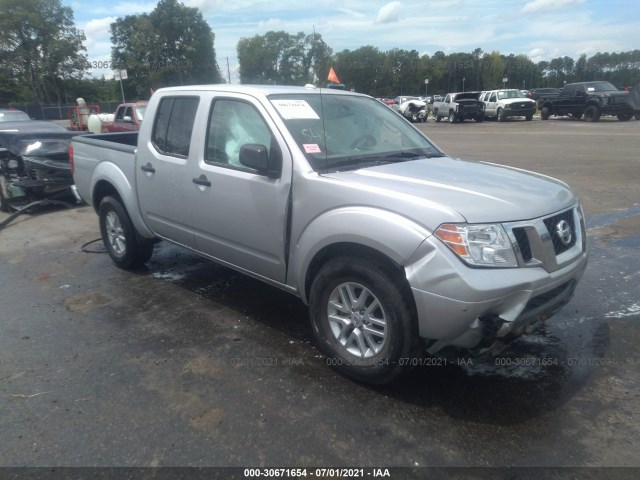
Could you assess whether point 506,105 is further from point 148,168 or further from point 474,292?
point 474,292

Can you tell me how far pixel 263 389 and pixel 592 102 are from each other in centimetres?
2749

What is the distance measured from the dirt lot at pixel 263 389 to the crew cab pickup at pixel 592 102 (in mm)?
23383

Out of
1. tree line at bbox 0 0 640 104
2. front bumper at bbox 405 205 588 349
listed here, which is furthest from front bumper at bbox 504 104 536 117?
front bumper at bbox 405 205 588 349

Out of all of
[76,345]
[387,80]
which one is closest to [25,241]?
[76,345]

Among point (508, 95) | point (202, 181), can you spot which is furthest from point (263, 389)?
point (508, 95)

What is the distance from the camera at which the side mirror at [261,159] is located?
336 centimetres

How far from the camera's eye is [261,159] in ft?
11.1

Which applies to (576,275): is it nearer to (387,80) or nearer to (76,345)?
(76,345)

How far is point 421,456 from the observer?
2.55 metres

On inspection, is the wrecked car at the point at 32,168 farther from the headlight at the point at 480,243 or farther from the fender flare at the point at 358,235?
the headlight at the point at 480,243

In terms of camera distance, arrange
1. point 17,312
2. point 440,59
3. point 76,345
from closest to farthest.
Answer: point 76,345 → point 17,312 → point 440,59

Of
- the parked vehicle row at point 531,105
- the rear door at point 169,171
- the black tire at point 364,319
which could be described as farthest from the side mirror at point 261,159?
the parked vehicle row at point 531,105

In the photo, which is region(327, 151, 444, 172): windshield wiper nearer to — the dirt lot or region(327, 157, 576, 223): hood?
region(327, 157, 576, 223): hood

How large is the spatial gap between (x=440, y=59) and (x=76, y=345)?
379ft
